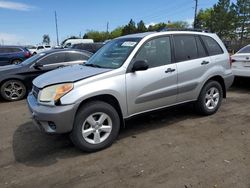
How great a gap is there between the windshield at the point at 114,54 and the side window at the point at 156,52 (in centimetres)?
19

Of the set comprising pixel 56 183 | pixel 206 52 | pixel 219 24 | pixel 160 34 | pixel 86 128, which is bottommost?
pixel 56 183

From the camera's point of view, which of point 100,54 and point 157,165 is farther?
point 100,54

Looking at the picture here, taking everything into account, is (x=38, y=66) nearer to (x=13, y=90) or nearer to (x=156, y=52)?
(x=13, y=90)

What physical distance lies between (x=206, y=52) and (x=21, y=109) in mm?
4684

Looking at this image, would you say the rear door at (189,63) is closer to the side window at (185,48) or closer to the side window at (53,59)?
the side window at (185,48)

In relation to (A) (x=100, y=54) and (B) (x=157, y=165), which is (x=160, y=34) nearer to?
(A) (x=100, y=54)

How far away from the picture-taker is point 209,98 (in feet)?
19.5

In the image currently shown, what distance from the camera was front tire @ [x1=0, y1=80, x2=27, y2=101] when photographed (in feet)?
27.1

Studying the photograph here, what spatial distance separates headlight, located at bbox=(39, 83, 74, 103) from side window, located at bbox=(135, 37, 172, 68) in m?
1.31

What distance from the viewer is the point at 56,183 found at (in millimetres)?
3523

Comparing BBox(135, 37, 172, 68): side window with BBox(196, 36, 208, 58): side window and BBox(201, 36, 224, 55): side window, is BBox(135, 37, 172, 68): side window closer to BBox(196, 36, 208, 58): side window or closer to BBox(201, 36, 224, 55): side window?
BBox(196, 36, 208, 58): side window

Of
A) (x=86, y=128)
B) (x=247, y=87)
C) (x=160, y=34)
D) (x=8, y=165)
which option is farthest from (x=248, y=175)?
(x=247, y=87)

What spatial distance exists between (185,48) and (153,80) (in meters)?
1.13

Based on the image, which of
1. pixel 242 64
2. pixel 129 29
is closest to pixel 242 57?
pixel 242 64
